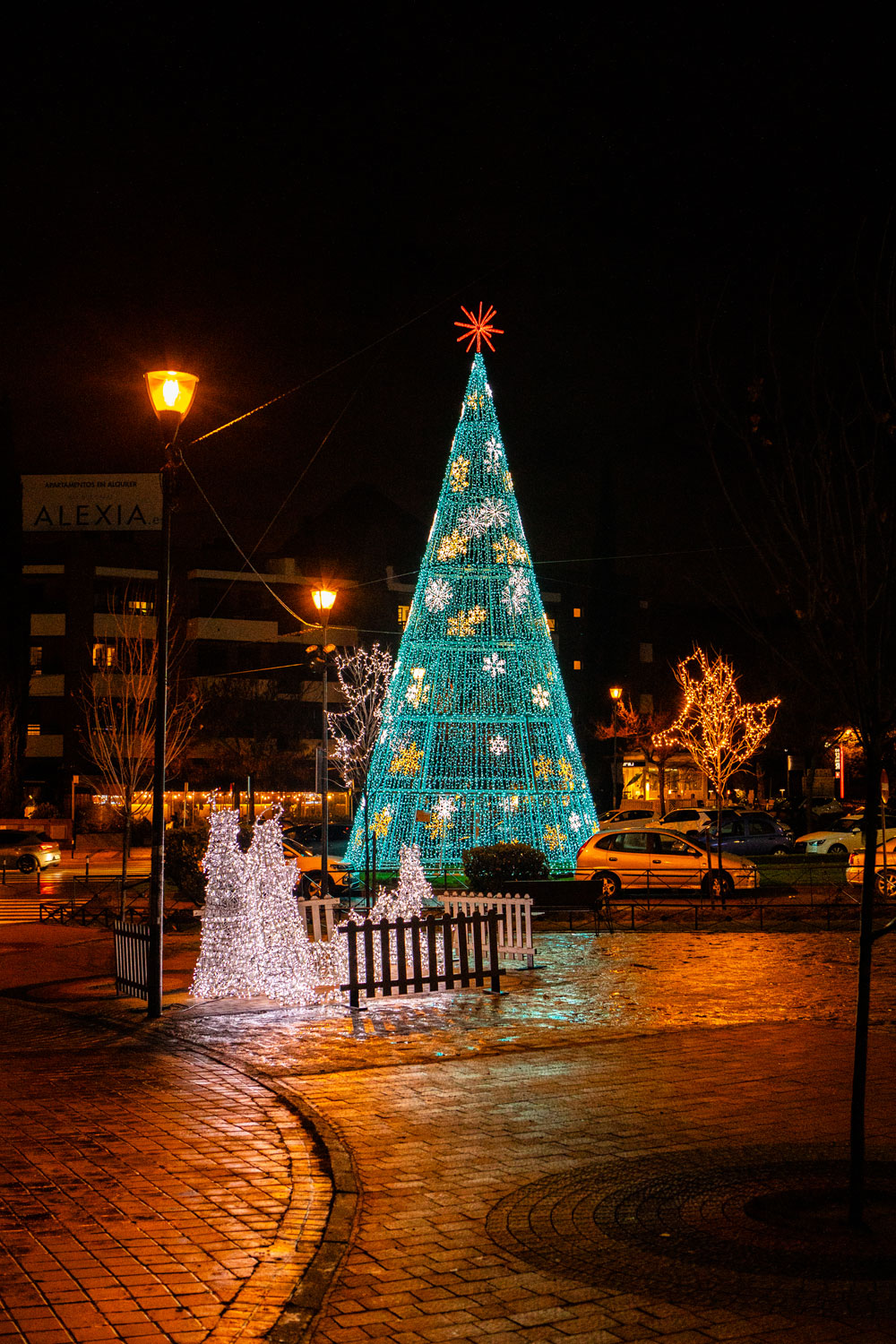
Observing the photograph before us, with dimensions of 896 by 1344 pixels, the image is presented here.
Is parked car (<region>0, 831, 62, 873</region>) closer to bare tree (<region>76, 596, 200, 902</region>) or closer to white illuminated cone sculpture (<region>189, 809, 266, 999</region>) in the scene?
bare tree (<region>76, 596, 200, 902</region>)

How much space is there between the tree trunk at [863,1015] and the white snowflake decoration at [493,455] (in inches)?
721

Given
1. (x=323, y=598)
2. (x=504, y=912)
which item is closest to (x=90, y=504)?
(x=323, y=598)

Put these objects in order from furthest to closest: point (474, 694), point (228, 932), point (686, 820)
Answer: point (686, 820) → point (474, 694) → point (228, 932)

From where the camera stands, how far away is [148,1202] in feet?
20.4

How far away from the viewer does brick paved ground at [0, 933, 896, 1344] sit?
4852 millimetres

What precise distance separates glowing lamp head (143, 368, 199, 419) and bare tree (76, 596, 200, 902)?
251 inches

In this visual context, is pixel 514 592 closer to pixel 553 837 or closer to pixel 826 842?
pixel 553 837

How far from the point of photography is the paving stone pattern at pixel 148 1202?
16.0 ft

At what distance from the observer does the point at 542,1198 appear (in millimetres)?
6211

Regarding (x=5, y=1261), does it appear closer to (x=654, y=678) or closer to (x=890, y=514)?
(x=890, y=514)

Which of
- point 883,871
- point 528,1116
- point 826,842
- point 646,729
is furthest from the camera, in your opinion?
point 646,729

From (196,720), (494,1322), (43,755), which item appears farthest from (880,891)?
(43,755)

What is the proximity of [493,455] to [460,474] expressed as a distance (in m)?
0.75

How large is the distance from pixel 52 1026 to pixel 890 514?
9157 millimetres
